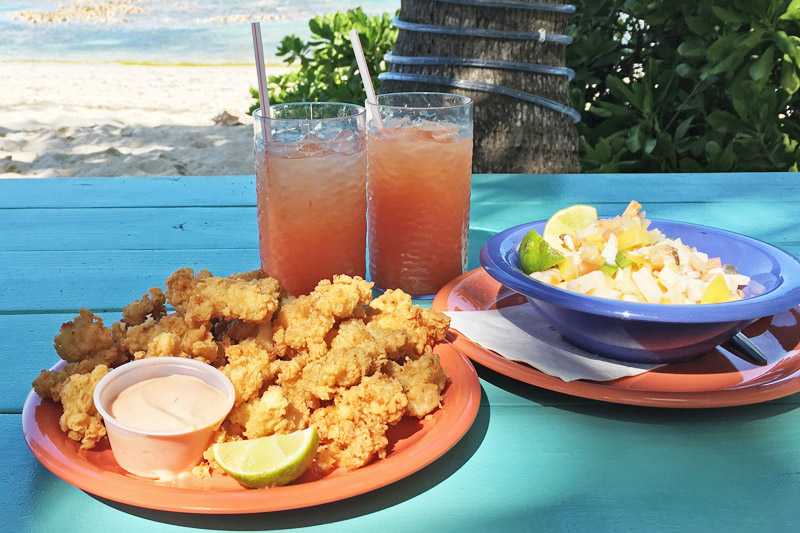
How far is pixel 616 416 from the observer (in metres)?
1.00

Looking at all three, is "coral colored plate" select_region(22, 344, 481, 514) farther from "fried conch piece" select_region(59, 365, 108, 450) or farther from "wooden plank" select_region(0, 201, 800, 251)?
"wooden plank" select_region(0, 201, 800, 251)

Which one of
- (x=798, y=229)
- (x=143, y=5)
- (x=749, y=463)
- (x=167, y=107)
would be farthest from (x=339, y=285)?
(x=143, y=5)

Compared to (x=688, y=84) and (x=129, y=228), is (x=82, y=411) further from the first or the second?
(x=688, y=84)

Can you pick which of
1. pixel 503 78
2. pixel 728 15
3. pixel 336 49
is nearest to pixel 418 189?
pixel 503 78

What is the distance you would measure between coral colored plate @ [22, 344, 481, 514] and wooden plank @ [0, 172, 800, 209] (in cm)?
101

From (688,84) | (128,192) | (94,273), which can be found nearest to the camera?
(94,273)

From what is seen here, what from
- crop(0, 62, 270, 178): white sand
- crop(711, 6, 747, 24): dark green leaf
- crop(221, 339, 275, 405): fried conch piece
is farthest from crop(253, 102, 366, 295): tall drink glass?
crop(0, 62, 270, 178): white sand

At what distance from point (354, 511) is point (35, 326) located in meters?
0.65

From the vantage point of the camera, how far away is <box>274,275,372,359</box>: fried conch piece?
97cm

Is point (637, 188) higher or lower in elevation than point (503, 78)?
lower

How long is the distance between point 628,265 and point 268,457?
556mm

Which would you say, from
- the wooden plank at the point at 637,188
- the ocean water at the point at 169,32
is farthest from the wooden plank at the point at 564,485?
the ocean water at the point at 169,32

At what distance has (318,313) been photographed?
100 centimetres

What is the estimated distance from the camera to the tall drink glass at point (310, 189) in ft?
4.05
